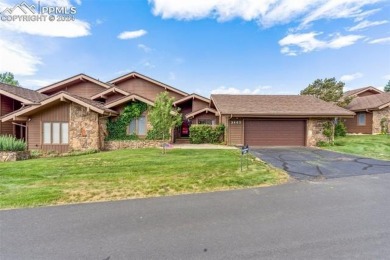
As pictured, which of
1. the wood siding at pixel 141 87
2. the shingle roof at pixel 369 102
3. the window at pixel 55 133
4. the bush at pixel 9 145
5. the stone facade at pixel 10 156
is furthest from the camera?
the shingle roof at pixel 369 102

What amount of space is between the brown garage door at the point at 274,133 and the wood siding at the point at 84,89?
49.5ft

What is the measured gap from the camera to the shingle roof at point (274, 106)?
59.9ft

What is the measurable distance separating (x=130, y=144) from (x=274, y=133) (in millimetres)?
11243

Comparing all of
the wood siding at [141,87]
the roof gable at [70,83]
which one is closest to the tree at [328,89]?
the wood siding at [141,87]

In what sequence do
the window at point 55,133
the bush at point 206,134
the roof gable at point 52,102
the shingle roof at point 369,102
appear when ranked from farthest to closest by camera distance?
the shingle roof at point 369,102 → the bush at point 206,134 → the window at point 55,133 → the roof gable at point 52,102

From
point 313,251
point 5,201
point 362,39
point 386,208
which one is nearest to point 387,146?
point 362,39

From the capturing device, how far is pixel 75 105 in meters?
16.2

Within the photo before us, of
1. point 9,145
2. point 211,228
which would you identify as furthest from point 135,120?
point 211,228

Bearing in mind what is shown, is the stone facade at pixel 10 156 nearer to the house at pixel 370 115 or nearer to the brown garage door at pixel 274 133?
the brown garage door at pixel 274 133

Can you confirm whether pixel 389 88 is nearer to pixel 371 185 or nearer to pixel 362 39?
pixel 362 39

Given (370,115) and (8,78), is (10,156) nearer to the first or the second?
(370,115)

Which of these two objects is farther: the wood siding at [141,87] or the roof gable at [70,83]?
the wood siding at [141,87]

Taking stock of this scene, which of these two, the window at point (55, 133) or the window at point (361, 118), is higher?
the window at point (361, 118)

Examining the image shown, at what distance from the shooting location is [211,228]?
14.3 feet
